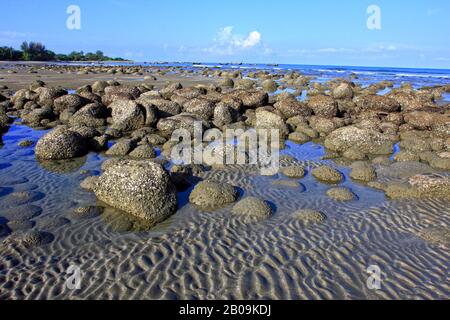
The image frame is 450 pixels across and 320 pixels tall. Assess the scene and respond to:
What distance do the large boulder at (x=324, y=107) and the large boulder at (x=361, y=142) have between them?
209 inches

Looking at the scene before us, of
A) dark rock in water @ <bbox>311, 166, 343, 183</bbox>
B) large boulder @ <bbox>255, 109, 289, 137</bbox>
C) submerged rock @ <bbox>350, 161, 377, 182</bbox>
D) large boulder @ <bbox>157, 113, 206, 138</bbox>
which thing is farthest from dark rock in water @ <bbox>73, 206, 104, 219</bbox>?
large boulder @ <bbox>255, 109, 289, 137</bbox>

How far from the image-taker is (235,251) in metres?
6.96

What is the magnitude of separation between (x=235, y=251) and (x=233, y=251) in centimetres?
4

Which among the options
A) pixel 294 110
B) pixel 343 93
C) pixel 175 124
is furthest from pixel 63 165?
pixel 343 93

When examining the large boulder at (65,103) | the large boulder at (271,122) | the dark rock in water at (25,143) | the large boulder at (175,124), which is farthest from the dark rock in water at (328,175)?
the large boulder at (65,103)

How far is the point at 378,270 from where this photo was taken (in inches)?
252

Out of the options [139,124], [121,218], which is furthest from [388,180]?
[139,124]

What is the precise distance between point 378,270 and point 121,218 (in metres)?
5.79

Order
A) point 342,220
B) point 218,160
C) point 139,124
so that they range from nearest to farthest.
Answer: point 342,220 < point 218,160 < point 139,124

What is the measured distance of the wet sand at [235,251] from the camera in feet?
19.1

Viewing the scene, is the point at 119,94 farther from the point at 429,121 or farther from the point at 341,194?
the point at 429,121

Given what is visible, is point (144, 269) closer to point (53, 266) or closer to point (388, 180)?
point (53, 266)

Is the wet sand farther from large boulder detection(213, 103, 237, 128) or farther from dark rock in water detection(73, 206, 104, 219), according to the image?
large boulder detection(213, 103, 237, 128)

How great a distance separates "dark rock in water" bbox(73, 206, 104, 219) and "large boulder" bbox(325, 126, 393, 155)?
10.3 meters
